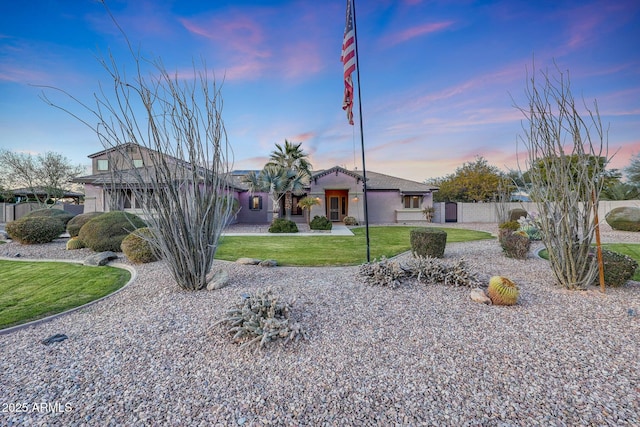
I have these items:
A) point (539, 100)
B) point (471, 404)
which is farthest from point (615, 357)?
point (539, 100)

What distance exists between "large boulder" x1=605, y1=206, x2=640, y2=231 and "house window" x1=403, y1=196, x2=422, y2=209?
11.4 meters

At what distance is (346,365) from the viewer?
107 inches

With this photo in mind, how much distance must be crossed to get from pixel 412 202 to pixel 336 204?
6758mm

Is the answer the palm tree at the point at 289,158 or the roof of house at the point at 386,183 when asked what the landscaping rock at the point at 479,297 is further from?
the roof of house at the point at 386,183

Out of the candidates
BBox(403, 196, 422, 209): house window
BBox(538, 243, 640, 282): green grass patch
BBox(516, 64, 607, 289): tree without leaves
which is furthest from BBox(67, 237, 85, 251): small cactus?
BBox(403, 196, 422, 209): house window

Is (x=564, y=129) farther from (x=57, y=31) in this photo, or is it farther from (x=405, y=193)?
(x=405, y=193)

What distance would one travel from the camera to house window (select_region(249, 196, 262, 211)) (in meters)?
22.8

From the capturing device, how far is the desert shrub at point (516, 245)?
723cm

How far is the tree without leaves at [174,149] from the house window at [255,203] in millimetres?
18026

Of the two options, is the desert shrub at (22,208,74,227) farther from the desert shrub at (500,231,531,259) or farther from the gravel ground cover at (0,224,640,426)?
the desert shrub at (500,231,531,259)

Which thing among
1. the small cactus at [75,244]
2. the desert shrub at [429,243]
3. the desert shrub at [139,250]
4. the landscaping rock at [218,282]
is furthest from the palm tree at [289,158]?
the landscaping rock at [218,282]

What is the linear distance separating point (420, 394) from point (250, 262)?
5.49 m

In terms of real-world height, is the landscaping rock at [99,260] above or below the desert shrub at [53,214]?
below

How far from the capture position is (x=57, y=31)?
7.27 metres
